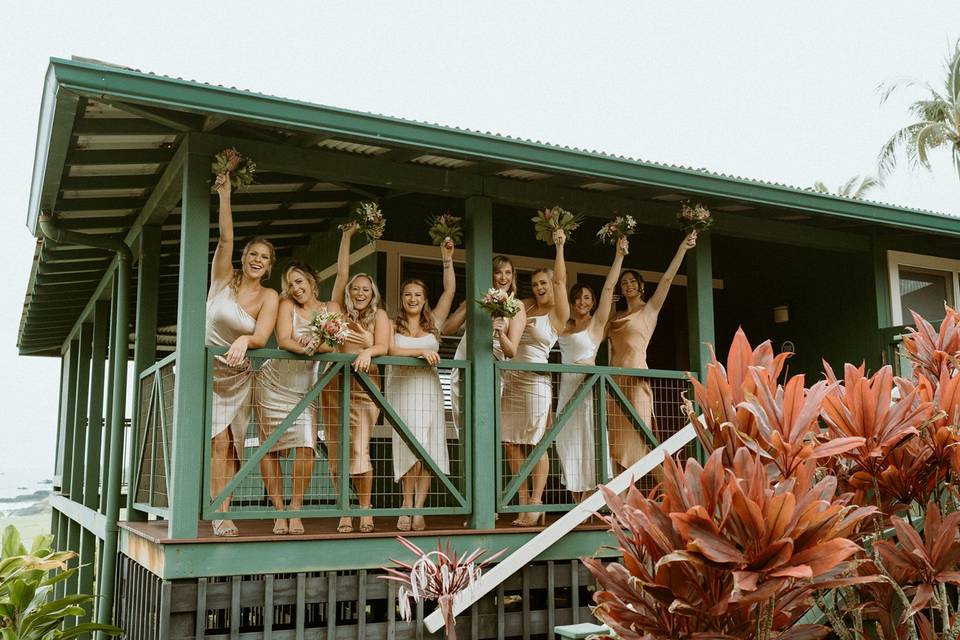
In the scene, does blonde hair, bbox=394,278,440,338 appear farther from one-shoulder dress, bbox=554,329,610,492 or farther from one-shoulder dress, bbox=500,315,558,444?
one-shoulder dress, bbox=554,329,610,492

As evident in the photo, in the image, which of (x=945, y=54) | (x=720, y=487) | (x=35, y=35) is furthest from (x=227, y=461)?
(x=35, y=35)

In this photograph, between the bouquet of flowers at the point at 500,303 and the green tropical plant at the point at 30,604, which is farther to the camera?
the green tropical plant at the point at 30,604

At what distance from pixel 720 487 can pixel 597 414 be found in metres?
3.40

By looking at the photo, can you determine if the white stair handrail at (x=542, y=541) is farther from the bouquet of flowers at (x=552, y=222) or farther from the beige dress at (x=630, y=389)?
the bouquet of flowers at (x=552, y=222)

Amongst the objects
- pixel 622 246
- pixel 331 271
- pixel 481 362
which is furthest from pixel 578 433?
pixel 331 271

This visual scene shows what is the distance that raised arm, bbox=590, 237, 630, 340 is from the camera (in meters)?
6.49

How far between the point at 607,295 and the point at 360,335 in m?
1.78

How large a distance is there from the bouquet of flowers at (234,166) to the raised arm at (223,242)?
41mm

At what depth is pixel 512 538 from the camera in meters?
5.94

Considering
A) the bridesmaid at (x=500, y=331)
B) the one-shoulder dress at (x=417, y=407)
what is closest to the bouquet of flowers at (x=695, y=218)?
the bridesmaid at (x=500, y=331)

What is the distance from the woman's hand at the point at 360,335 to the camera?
573 cm

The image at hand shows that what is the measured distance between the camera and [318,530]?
586 cm

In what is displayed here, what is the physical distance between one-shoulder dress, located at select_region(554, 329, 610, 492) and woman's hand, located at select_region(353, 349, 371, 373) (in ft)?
4.79

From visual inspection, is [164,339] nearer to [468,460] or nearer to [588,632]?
[468,460]
